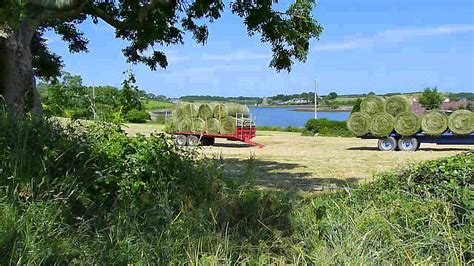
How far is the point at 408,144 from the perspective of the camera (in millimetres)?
23719

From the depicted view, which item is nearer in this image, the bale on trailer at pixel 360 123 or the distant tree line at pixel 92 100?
the distant tree line at pixel 92 100

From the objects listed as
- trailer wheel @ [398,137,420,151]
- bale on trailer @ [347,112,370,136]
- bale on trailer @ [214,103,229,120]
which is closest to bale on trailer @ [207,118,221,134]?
bale on trailer @ [214,103,229,120]

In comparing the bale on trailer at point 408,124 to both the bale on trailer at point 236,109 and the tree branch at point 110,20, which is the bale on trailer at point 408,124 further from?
the tree branch at point 110,20

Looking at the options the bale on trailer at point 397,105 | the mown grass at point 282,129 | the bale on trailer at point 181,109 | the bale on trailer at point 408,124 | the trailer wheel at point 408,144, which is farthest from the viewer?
the mown grass at point 282,129

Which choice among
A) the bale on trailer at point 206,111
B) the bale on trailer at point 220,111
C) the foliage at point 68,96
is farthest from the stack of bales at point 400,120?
the foliage at point 68,96

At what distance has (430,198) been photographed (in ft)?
16.8

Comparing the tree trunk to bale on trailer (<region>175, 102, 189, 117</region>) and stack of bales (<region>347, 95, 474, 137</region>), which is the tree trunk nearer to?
stack of bales (<region>347, 95, 474, 137</region>)

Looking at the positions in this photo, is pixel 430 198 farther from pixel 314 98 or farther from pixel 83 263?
pixel 314 98

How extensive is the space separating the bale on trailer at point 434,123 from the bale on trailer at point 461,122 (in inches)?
10.6

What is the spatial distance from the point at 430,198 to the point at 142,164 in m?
2.76

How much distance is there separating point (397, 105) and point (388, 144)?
1742mm

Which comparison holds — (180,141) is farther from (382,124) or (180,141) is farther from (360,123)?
(382,124)

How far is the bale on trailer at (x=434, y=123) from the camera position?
23.1 metres

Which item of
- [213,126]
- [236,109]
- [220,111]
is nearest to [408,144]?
[236,109]
